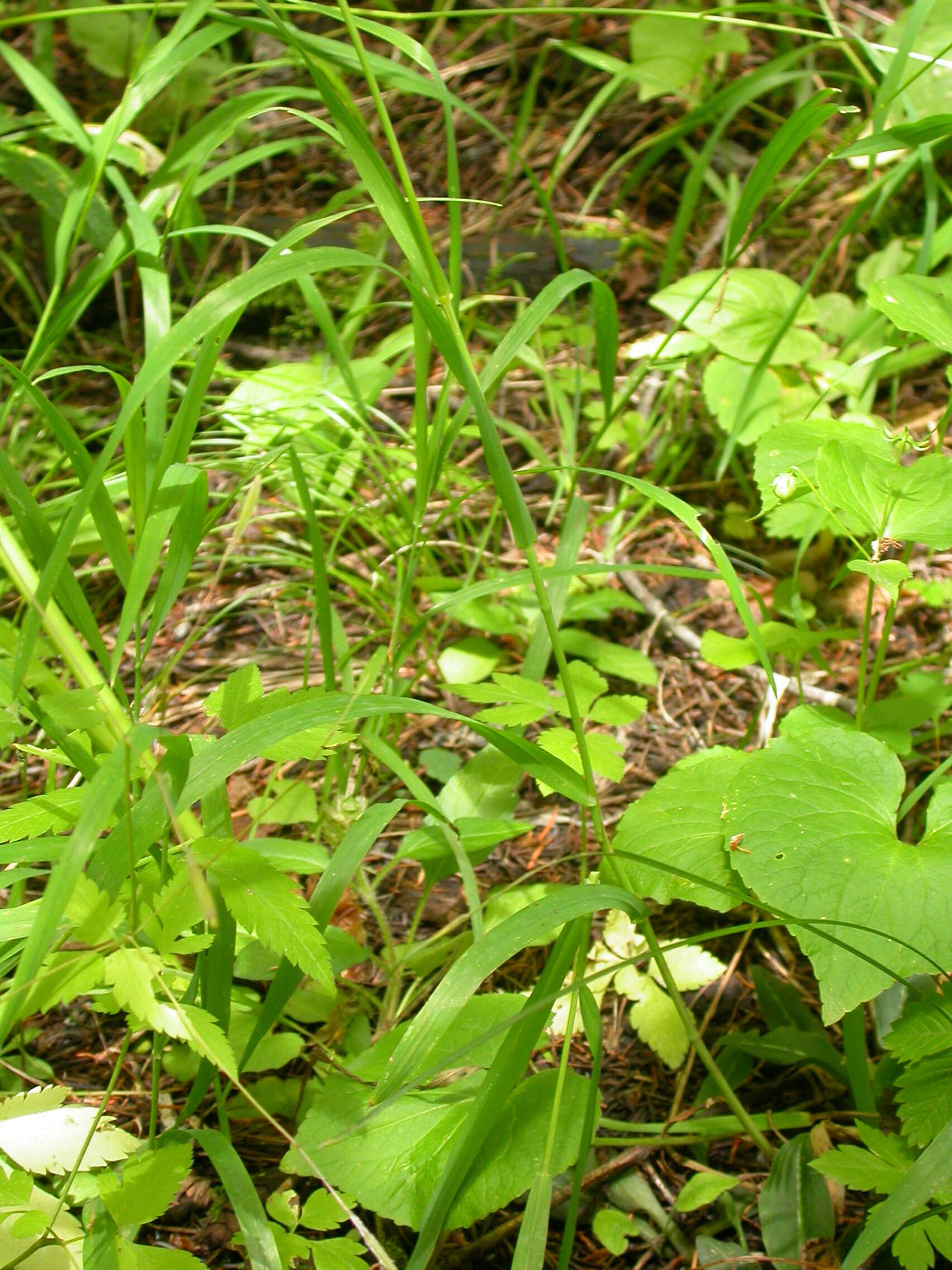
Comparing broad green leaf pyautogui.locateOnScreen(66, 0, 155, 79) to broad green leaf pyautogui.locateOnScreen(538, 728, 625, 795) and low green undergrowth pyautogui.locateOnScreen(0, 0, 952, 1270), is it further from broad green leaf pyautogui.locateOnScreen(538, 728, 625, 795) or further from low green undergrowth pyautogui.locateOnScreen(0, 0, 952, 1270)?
broad green leaf pyautogui.locateOnScreen(538, 728, 625, 795)

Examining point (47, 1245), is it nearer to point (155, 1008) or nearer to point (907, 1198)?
point (155, 1008)

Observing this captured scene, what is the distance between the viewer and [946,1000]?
37.0 inches

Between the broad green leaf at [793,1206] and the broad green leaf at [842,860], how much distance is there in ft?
0.91

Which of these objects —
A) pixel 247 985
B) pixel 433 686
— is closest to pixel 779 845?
pixel 247 985

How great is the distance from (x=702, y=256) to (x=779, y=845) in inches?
68.6

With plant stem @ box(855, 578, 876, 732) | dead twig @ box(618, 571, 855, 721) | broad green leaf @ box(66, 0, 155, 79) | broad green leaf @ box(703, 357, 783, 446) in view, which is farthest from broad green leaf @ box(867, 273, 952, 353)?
broad green leaf @ box(66, 0, 155, 79)

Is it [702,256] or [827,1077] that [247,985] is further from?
[702,256]

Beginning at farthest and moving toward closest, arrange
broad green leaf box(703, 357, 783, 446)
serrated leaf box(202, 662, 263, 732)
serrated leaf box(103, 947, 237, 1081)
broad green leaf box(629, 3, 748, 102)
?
1. broad green leaf box(629, 3, 748, 102)
2. broad green leaf box(703, 357, 783, 446)
3. serrated leaf box(202, 662, 263, 732)
4. serrated leaf box(103, 947, 237, 1081)

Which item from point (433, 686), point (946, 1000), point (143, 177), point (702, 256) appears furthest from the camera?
point (143, 177)

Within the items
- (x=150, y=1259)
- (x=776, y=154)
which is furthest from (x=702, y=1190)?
(x=776, y=154)

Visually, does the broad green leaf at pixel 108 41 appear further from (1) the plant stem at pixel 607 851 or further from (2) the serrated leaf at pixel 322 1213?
(2) the serrated leaf at pixel 322 1213

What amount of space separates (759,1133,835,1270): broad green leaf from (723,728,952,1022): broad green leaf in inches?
11.0

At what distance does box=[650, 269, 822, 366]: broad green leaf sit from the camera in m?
1.69

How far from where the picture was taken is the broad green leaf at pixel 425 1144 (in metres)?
0.90
